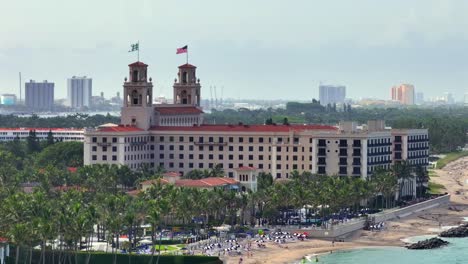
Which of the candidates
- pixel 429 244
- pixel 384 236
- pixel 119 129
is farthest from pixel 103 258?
pixel 119 129

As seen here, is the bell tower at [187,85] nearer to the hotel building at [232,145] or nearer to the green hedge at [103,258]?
the hotel building at [232,145]

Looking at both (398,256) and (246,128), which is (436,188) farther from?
(398,256)

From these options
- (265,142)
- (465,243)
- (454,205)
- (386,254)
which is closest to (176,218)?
(386,254)

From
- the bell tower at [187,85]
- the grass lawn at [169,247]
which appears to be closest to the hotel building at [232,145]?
the bell tower at [187,85]

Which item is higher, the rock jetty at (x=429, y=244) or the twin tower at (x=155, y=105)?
the twin tower at (x=155, y=105)

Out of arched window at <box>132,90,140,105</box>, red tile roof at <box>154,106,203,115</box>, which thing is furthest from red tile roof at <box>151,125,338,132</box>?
red tile roof at <box>154,106,203,115</box>

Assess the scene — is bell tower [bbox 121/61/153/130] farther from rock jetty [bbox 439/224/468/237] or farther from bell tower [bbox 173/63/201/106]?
rock jetty [bbox 439/224/468/237]
